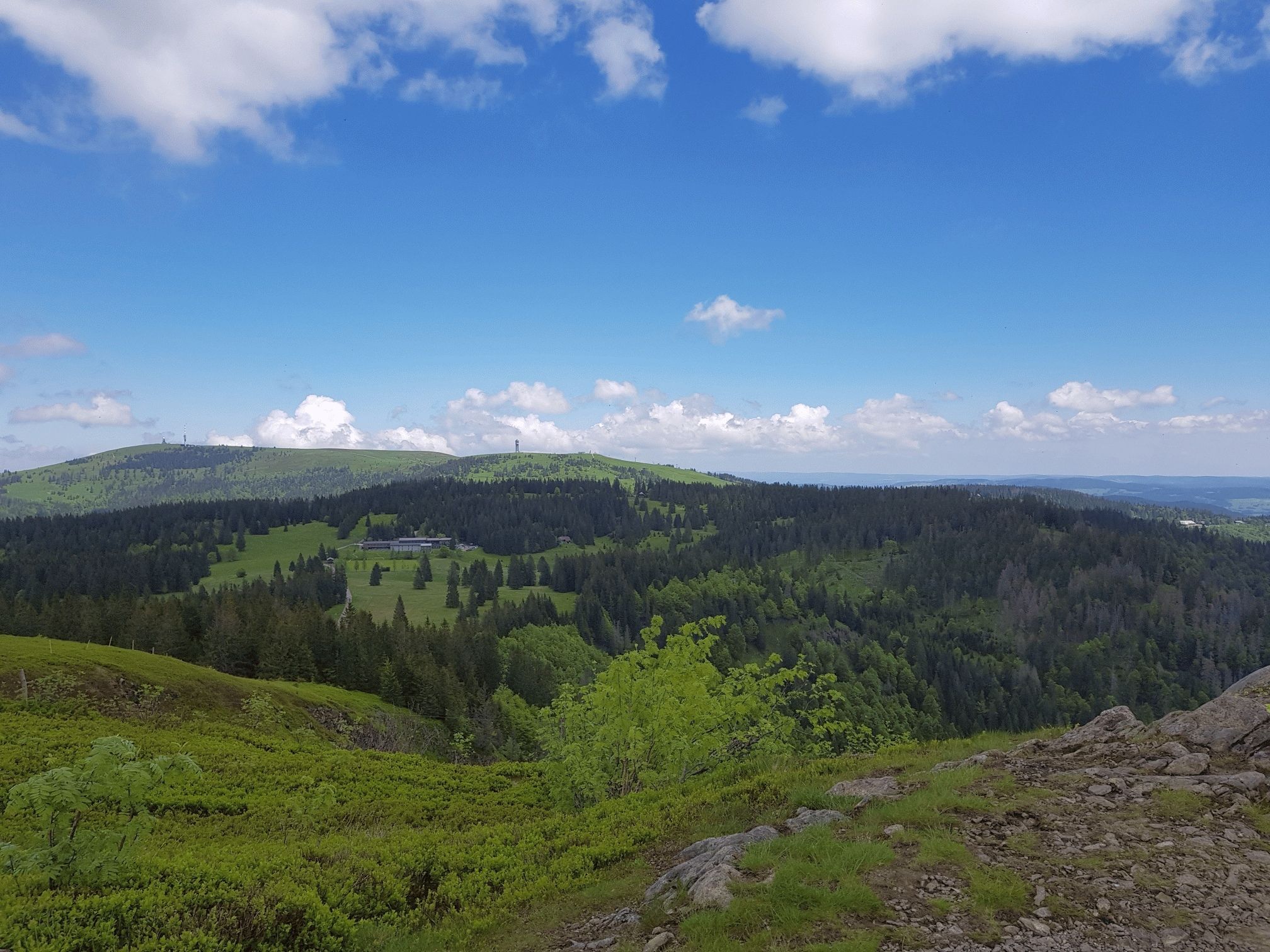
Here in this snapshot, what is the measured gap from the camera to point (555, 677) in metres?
117

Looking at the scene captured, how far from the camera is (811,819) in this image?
13555 mm

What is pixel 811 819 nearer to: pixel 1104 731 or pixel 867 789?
pixel 867 789

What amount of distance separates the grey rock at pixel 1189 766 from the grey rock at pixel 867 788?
18.8 feet

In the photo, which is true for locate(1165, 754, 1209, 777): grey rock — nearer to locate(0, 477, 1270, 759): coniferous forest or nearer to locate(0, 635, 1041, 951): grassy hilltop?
locate(0, 635, 1041, 951): grassy hilltop

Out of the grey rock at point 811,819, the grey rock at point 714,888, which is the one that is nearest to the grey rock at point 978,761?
the grey rock at point 811,819

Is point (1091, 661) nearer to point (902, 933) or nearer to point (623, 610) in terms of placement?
point (623, 610)

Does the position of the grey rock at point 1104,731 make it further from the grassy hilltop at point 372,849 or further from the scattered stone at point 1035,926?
the scattered stone at point 1035,926

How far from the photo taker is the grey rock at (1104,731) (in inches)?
637

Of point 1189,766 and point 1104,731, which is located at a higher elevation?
point 1189,766

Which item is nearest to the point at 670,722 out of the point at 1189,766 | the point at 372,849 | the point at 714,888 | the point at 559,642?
the point at 372,849

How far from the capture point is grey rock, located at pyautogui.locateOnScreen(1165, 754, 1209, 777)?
1344 centimetres

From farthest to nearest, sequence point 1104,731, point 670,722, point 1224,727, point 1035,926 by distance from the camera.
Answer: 1. point 670,722
2. point 1104,731
3. point 1224,727
4. point 1035,926

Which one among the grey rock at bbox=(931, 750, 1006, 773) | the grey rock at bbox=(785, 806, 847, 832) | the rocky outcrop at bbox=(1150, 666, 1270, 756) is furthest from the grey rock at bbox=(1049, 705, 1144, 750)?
the grey rock at bbox=(785, 806, 847, 832)

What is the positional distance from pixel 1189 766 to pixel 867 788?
6764 mm
